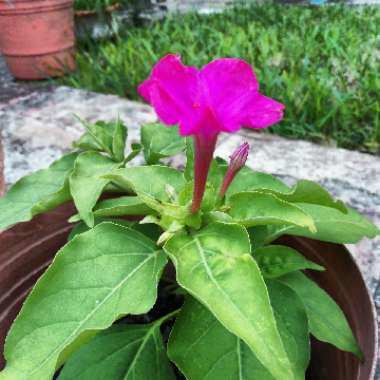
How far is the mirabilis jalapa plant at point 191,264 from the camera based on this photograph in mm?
580

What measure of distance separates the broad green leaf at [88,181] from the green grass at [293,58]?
3.86 ft

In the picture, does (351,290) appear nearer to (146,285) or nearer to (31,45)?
(146,285)

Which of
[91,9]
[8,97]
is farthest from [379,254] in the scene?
[91,9]

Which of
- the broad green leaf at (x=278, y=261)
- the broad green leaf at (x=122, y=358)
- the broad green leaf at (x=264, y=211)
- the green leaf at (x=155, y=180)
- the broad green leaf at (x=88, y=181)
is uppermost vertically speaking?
the broad green leaf at (x=264, y=211)

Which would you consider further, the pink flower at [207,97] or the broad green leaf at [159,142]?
the broad green leaf at [159,142]

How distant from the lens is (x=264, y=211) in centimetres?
69

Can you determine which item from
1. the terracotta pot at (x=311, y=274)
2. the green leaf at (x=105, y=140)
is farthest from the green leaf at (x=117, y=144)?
the terracotta pot at (x=311, y=274)

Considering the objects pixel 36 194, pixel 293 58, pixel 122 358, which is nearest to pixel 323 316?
pixel 122 358

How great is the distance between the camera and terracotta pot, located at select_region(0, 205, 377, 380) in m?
0.76

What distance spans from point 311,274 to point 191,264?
0.36 metres

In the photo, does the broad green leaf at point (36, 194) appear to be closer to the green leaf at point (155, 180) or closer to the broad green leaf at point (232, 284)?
the green leaf at point (155, 180)

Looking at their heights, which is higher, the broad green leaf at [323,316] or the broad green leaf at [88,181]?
the broad green leaf at [88,181]

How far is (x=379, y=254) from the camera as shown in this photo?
129cm

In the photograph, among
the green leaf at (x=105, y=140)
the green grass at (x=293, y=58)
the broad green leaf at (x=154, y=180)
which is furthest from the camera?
the green grass at (x=293, y=58)
